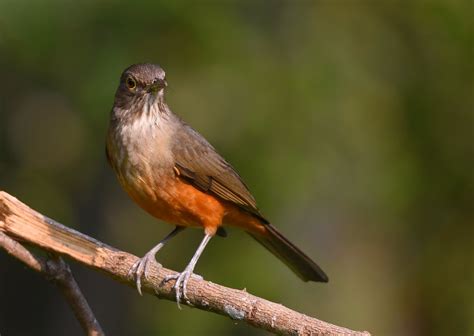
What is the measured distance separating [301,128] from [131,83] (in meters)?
2.09

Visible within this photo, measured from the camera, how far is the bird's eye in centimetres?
697

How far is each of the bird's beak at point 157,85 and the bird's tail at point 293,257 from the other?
1.36 meters

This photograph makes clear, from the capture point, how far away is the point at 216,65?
27.9ft

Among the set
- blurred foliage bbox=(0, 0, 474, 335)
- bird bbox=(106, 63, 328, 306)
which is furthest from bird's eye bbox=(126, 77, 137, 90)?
blurred foliage bbox=(0, 0, 474, 335)

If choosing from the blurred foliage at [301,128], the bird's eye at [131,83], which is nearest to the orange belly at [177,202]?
the bird's eye at [131,83]

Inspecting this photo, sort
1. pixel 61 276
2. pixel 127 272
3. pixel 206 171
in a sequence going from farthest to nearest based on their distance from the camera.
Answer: pixel 206 171, pixel 127 272, pixel 61 276

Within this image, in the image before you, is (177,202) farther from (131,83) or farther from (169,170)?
(131,83)

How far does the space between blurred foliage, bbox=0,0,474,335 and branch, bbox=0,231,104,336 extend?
2616 millimetres

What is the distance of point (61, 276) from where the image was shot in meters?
5.74

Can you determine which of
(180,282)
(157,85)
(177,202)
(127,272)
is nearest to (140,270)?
(127,272)

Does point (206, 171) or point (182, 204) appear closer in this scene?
point (182, 204)

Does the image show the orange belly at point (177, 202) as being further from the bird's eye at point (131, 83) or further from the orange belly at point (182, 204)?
the bird's eye at point (131, 83)

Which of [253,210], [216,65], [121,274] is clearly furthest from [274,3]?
[121,274]

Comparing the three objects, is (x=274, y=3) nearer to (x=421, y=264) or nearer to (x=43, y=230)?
(x=421, y=264)
